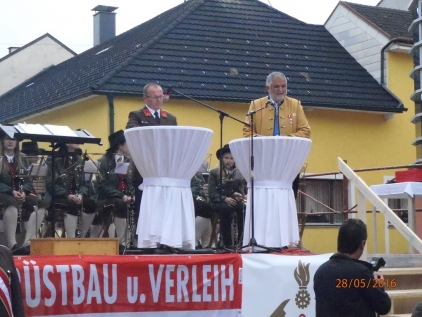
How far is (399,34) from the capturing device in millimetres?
20062

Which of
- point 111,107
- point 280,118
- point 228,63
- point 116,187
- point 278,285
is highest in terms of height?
point 228,63

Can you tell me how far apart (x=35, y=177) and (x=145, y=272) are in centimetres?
242

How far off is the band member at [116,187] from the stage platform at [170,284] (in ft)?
6.53

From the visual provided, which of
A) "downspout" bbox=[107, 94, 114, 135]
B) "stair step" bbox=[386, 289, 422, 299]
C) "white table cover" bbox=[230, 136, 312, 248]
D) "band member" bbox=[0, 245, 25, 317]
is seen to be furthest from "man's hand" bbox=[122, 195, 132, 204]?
"downspout" bbox=[107, 94, 114, 135]

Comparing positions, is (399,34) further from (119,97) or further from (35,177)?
(35,177)

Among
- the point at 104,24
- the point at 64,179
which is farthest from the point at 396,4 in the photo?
the point at 64,179

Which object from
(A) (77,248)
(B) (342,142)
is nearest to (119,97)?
(B) (342,142)

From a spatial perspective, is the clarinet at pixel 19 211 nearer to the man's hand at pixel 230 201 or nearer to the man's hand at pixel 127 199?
the man's hand at pixel 127 199

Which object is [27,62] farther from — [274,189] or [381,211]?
[274,189]

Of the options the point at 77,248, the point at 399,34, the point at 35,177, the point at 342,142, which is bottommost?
the point at 77,248

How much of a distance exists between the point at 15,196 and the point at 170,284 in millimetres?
2384

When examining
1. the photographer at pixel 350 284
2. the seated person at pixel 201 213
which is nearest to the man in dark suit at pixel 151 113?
the seated person at pixel 201 213

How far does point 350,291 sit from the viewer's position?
5.48 metres

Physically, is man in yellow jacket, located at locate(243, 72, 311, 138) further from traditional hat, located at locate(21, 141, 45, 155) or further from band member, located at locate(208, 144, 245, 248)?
traditional hat, located at locate(21, 141, 45, 155)
